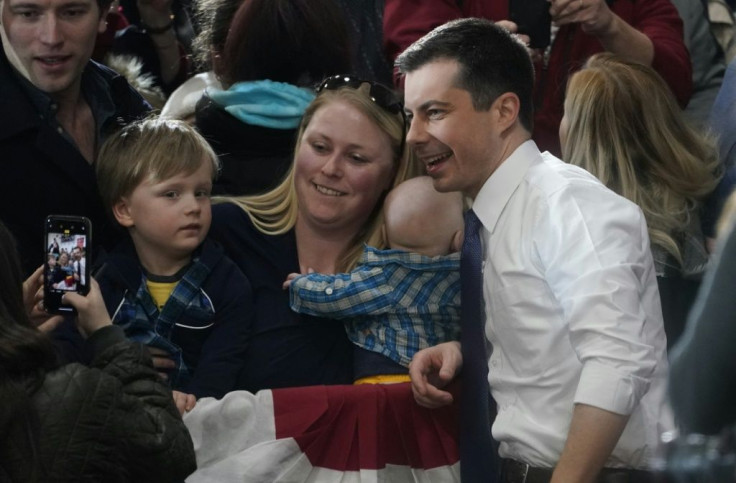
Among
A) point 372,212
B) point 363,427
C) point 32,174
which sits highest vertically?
point 32,174

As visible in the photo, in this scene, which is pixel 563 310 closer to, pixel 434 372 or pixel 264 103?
pixel 434 372

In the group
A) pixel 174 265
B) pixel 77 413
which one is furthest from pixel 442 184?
pixel 77 413

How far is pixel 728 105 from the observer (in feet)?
15.9

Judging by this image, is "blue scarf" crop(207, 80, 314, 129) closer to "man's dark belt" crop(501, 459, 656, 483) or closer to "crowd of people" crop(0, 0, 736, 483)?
"crowd of people" crop(0, 0, 736, 483)

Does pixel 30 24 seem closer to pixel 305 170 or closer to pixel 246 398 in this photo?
pixel 305 170

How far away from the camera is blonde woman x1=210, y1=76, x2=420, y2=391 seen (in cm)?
406

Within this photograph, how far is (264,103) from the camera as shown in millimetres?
4355

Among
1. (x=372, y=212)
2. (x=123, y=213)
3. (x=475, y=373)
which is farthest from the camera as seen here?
(x=372, y=212)

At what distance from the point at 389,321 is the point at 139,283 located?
69 centimetres

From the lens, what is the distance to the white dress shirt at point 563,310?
3.17 metres

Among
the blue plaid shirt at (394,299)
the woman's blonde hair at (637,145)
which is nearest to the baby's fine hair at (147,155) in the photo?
the blue plaid shirt at (394,299)

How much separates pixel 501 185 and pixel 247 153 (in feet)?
3.55

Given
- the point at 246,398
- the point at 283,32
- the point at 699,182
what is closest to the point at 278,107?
the point at 283,32

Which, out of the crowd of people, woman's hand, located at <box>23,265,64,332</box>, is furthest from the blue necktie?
woman's hand, located at <box>23,265,64,332</box>
